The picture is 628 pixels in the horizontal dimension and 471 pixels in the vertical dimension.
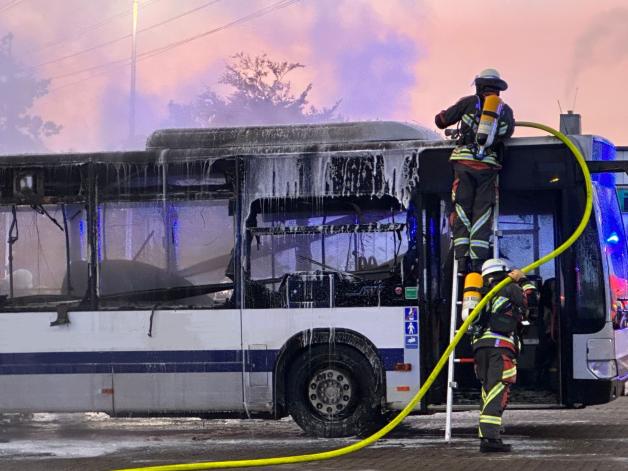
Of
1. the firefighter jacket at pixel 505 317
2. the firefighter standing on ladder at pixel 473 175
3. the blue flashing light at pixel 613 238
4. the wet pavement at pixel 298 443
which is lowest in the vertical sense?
the wet pavement at pixel 298 443

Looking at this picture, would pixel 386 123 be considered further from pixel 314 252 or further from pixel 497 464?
pixel 497 464

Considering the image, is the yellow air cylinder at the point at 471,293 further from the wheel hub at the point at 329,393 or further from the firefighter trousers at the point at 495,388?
the wheel hub at the point at 329,393

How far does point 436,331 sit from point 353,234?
124 centimetres

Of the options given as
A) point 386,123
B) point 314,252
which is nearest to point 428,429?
point 314,252

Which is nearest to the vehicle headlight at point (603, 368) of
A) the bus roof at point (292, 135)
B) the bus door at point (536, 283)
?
the bus door at point (536, 283)

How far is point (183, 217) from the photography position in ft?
38.6

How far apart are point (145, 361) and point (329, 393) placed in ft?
6.11

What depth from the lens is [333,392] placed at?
11.6m

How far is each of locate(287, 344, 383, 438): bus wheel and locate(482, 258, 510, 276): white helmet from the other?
1.64m

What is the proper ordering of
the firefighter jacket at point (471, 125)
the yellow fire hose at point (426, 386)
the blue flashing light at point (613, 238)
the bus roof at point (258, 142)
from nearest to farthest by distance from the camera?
the yellow fire hose at point (426, 386)
the firefighter jacket at point (471, 125)
the blue flashing light at point (613, 238)
the bus roof at point (258, 142)

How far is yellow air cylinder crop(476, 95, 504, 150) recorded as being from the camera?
10938 millimetres

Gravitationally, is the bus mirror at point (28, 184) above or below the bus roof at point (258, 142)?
below

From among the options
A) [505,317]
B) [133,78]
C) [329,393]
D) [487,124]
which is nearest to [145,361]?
[329,393]

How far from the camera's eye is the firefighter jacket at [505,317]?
10.3m
